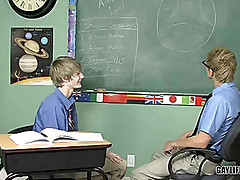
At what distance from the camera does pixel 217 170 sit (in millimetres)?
2643

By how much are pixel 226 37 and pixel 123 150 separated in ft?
4.51

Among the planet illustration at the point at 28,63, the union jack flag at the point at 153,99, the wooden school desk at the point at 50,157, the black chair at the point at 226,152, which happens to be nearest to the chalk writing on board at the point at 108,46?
the union jack flag at the point at 153,99

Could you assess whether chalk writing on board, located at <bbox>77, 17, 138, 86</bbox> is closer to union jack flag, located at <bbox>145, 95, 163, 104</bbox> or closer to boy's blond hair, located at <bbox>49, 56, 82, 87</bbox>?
union jack flag, located at <bbox>145, 95, 163, 104</bbox>

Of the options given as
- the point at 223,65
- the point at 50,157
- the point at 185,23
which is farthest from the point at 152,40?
the point at 50,157

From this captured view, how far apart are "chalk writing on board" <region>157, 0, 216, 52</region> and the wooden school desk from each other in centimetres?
167

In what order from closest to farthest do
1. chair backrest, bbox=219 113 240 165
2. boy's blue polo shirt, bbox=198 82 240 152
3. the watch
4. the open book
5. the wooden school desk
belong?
the wooden school desk
the open book
chair backrest, bbox=219 113 240 165
boy's blue polo shirt, bbox=198 82 240 152
the watch

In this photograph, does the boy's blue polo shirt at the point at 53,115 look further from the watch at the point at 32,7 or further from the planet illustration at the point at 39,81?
the watch at the point at 32,7

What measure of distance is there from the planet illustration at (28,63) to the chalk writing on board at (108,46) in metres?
0.44

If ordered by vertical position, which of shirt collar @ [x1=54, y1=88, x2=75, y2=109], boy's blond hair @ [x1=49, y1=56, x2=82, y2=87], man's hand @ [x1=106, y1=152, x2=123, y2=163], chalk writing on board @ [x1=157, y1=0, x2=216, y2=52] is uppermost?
chalk writing on board @ [x1=157, y1=0, x2=216, y2=52]

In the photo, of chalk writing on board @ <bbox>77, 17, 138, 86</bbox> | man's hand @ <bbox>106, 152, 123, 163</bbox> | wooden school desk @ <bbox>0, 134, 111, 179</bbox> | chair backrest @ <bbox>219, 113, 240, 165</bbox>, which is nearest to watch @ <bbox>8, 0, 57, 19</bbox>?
chalk writing on board @ <bbox>77, 17, 138, 86</bbox>

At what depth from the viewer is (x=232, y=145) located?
2.50 meters

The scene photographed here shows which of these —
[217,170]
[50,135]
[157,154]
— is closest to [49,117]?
[50,135]

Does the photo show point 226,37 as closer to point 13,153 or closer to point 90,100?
point 90,100

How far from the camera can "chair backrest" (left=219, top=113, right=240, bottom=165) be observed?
2498mm
